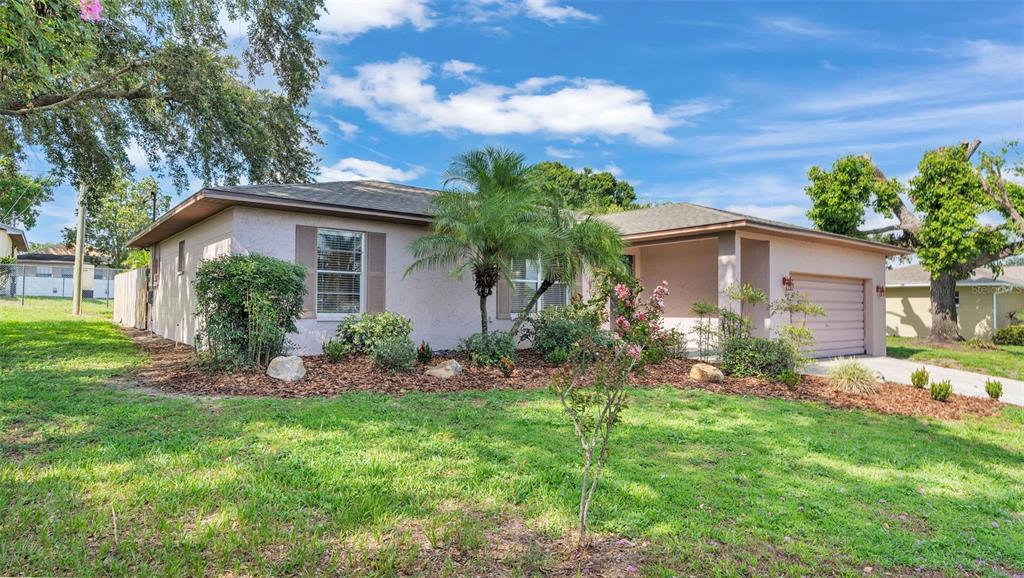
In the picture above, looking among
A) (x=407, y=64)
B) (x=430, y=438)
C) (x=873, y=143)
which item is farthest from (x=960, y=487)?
(x=873, y=143)

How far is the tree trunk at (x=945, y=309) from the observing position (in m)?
19.1

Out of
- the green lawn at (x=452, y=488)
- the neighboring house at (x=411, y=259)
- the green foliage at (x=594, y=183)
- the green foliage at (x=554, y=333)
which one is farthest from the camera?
the green foliage at (x=594, y=183)

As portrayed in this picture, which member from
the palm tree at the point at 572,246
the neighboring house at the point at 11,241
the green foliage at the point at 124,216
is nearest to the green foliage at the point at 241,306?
the palm tree at the point at 572,246

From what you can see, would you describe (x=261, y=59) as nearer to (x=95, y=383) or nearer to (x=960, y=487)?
(x=95, y=383)

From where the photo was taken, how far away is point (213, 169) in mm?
13039

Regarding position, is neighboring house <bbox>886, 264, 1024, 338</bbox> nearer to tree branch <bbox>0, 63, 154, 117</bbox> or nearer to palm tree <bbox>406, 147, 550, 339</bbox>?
palm tree <bbox>406, 147, 550, 339</bbox>

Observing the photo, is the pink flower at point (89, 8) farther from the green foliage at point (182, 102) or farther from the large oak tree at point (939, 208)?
the large oak tree at point (939, 208)

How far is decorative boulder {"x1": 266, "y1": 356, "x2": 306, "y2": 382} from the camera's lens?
303 inches

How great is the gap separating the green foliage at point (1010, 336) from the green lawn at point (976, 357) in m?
3.17

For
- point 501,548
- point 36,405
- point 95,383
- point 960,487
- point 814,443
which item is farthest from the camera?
point 95,383

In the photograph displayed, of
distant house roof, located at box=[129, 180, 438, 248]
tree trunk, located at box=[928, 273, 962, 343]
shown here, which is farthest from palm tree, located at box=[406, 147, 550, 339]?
tree trunk, located at box=[928, 273, 962, 343]

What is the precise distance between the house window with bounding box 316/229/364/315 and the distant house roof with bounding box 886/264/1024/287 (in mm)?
21758

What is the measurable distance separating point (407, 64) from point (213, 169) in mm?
5287

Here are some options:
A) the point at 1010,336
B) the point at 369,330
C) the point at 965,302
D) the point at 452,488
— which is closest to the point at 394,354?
the point at 369,330
